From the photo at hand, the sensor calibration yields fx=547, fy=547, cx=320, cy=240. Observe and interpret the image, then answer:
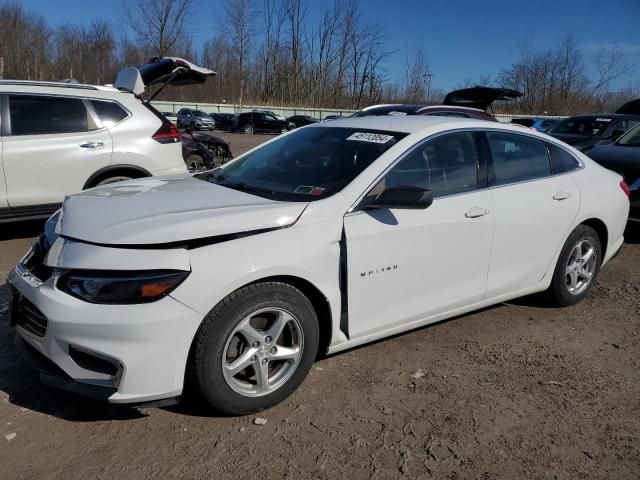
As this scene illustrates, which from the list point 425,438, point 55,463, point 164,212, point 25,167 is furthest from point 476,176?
point 25,167

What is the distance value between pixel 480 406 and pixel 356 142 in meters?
1.81

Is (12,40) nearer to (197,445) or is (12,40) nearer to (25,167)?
(25,167)

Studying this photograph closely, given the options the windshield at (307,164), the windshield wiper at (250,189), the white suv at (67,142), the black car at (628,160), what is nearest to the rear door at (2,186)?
the white suv at (67,142)

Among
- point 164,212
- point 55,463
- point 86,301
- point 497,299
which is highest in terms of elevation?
point 164,212

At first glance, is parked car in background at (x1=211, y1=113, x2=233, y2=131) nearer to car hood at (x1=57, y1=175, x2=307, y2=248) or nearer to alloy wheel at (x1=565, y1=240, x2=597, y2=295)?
alloy wheel at (x1=565, y1=240, x2=597, y2=295)

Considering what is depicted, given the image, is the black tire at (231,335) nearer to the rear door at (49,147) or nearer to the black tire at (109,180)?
the black tire at (109,180)

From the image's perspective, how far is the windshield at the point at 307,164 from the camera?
3.31 meters

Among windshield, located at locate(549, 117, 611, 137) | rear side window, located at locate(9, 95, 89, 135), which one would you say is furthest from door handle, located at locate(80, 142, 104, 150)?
windshield, located at locate(549, 117, 611, 137)

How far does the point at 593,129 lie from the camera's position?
461 inches

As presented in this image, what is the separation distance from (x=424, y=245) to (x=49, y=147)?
170 inches

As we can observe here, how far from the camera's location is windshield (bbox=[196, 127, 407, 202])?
3309 millimetres

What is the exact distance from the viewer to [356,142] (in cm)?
364

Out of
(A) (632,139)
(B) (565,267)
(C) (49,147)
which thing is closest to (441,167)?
(B) (565,267)

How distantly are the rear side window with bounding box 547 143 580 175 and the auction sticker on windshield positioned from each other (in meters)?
1.56
